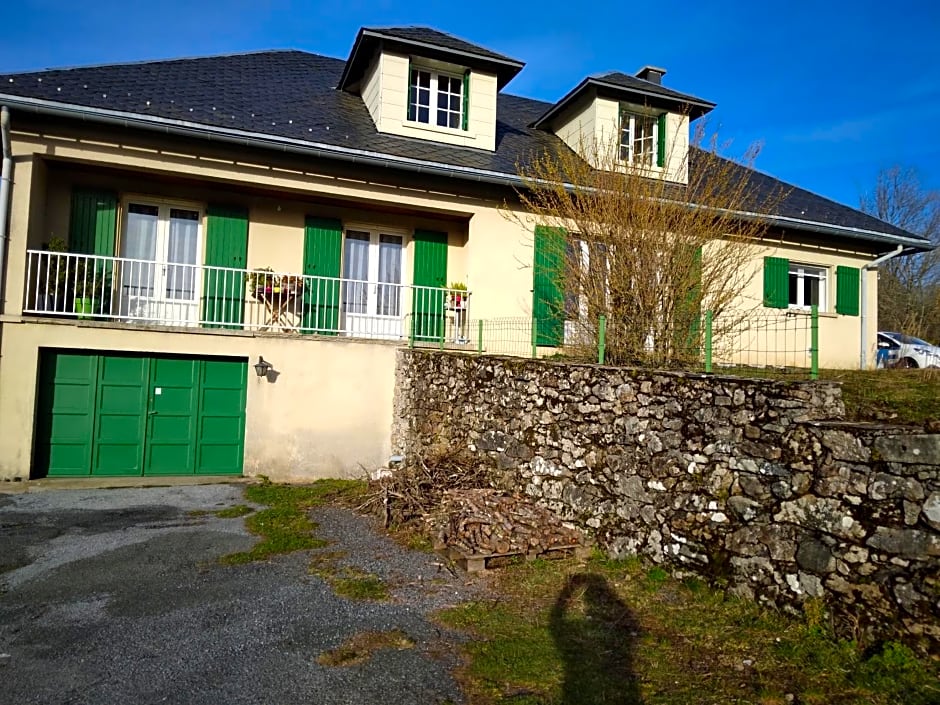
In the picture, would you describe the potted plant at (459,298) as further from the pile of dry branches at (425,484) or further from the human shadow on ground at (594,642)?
the human shadow on ground at (594,642)

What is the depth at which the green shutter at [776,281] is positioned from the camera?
39.6ft

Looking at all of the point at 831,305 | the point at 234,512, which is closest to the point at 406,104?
the point at 234,512

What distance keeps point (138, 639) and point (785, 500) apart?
4355 mm

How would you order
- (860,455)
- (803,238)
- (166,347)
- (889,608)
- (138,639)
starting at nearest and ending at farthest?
(889,608)
(860,455)
(138,639)
(166,347)
(803,238)

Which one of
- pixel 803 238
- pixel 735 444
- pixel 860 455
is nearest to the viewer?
pixel 860 455

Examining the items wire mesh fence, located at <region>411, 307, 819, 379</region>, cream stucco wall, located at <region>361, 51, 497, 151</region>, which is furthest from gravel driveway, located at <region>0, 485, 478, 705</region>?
cream stucco wall, located at <region>361, 51, 497, 151</region>

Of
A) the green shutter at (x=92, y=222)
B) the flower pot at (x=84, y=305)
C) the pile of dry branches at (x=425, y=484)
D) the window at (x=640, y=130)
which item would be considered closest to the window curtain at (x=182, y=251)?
the green shutter at (x=92, y=222)

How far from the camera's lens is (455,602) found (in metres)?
4.61

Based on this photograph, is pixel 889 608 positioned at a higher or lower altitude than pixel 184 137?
lower

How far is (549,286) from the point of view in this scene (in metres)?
10.7

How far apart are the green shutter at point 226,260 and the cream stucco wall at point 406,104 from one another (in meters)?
3.28

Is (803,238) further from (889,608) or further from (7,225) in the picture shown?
(7,225)

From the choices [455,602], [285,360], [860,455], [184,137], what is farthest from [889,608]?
[184,137]

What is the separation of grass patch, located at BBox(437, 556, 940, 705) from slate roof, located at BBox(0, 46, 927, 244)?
746 cm
